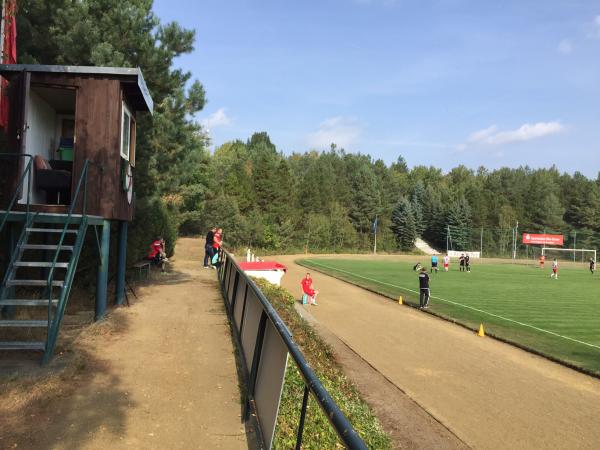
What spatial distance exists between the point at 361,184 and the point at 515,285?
79243 millimetres

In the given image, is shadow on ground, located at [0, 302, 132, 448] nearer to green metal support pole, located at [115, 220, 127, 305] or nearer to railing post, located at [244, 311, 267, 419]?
railing post, located at [244, 311, 267, 419]

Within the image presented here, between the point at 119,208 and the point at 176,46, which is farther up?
the point at 176,46

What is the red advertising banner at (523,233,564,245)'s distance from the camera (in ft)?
307

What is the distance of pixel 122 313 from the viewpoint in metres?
10.8

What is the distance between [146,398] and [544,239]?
100181mm

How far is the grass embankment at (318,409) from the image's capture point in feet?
17.5

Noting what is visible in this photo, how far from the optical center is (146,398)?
5.92 meters

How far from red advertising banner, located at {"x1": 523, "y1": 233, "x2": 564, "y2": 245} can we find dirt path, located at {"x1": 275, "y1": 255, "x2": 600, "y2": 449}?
84.8m

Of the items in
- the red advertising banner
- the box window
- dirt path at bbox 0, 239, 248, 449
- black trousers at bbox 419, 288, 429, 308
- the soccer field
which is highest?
the box window

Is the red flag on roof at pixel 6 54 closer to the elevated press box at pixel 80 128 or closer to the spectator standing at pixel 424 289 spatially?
the elevated press box at pixel 80 128

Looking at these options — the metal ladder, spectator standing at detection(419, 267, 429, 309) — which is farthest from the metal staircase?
spectator standing at detection(419, 267, 429, 309)

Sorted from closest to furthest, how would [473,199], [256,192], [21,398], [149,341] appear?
[21,398] → [149,341] → [256,192] → [473,199]

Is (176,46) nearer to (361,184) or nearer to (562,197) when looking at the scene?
(361,184)

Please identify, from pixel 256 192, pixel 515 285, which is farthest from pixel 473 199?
pixel 515 285
